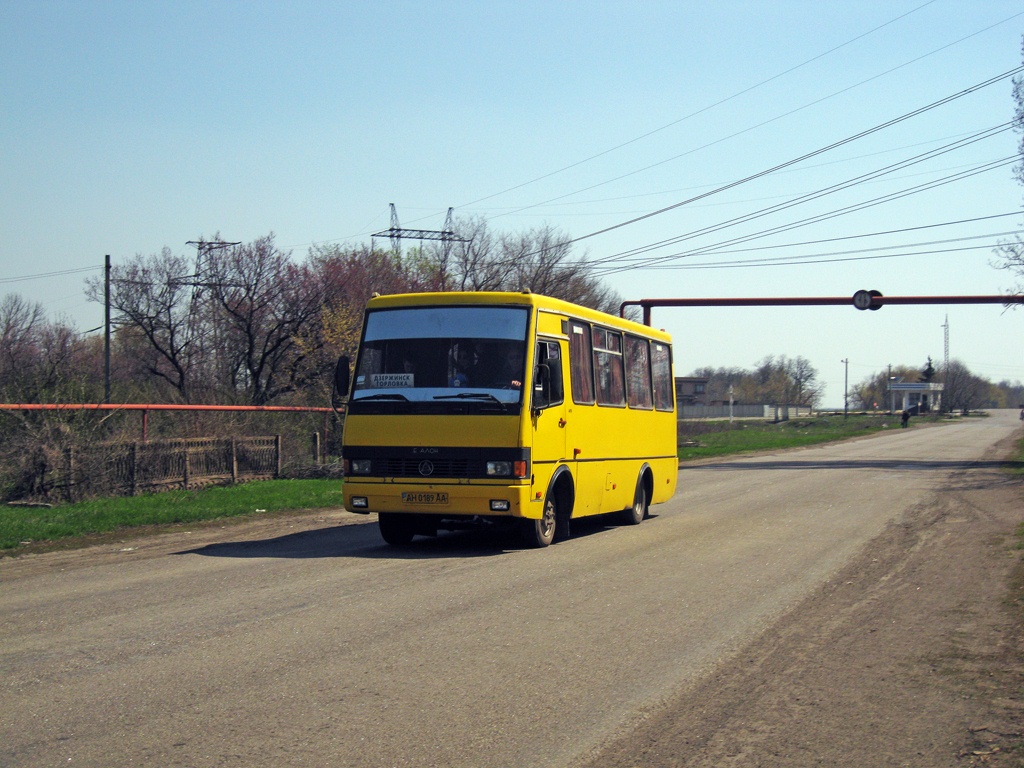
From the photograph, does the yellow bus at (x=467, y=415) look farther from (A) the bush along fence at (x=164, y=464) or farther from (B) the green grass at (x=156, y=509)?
(A) the bush along fence at (x=164, y=464)

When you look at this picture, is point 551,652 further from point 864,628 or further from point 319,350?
point 319,350

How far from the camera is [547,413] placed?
12781 mm

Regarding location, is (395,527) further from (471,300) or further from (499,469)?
(471,300)

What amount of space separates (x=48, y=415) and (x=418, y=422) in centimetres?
827

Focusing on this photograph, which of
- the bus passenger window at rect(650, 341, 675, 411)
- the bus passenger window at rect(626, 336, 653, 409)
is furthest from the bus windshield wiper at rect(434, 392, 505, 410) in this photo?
the bus passenger window at rect(650, 341, 675, 411)

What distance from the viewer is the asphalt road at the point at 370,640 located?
5.32m

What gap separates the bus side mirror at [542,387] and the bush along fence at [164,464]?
908 cm

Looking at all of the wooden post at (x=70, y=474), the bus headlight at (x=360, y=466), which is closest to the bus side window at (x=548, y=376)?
the bus headlight at (x=360, y=466)

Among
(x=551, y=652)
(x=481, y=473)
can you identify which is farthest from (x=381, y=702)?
(x=481, y=473)

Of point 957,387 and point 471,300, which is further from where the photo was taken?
point 957,387

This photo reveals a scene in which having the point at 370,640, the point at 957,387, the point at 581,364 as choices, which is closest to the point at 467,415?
the point at 581,364

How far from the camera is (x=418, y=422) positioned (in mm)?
12430

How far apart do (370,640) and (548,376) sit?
5824 mm

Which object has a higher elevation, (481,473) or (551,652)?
(481,473)
